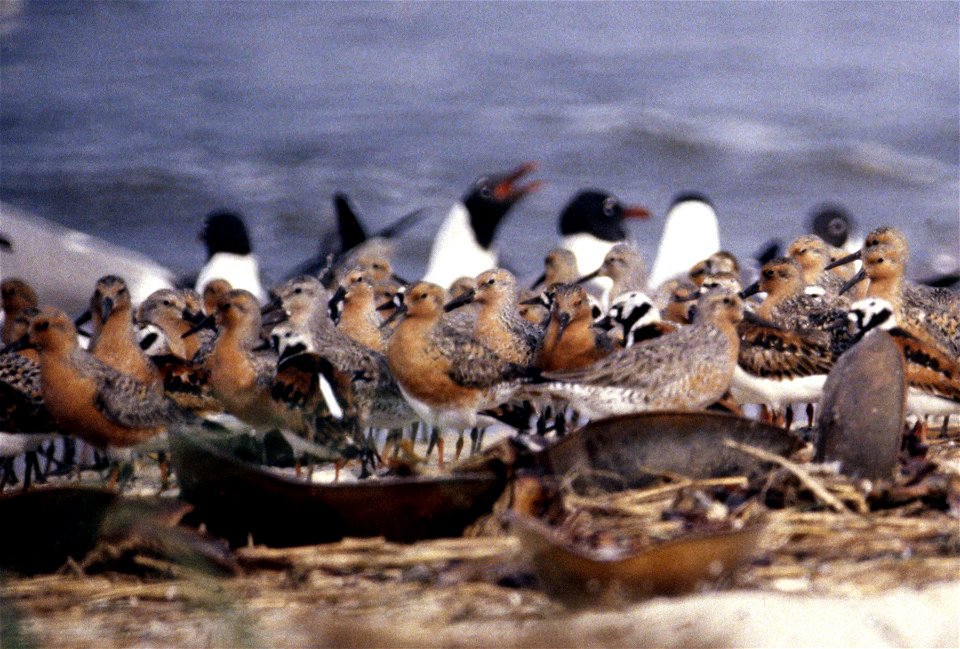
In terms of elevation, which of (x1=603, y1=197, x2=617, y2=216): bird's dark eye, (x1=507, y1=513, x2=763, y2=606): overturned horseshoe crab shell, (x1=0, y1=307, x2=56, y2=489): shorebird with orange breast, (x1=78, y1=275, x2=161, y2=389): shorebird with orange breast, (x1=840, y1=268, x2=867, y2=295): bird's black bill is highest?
(x1=603, y1=197, x2=617, y2=216): bird's dark eye

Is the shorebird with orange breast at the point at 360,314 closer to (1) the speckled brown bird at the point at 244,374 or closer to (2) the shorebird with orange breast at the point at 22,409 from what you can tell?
(1) the speckled brown bird at the point at 244,374

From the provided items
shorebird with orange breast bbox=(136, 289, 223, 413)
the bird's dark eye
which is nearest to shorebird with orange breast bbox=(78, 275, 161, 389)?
shorebird with orange breast bbox=(136, 289, 223, 413)

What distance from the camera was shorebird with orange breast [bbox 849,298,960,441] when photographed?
8234 mm

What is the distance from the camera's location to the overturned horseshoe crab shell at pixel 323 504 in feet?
18.4

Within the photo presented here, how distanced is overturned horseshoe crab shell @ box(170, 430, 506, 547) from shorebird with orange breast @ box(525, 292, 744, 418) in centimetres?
213

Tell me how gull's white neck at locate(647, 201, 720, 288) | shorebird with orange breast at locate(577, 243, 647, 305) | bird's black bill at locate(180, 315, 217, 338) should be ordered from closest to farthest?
bird's black bill at locate(180, 315, 217, 338)
shorebird with orange breast at locate(577, 243, 647, 305)
gull's white neck at locate(647, 201, 720, 288)

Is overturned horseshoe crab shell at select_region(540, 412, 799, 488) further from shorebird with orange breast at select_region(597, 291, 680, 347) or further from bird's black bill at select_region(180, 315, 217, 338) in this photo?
bird's black bill at select_region(180, 315, 217, 338)

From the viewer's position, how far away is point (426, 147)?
24.5 meters

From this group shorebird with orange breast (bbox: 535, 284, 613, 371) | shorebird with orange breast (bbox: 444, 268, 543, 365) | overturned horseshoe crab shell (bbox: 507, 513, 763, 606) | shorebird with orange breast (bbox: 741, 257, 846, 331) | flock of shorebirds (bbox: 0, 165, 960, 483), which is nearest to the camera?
overturned horseshoe crab shell (bbox: 507, 513, 763, 606)

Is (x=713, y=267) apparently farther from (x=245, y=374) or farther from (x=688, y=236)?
(x=688, y=236)

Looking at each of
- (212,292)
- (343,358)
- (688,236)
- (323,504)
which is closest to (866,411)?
(323,504)

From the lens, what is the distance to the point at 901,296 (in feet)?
32.5

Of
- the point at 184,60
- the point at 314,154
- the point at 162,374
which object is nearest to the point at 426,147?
the point at 314,154

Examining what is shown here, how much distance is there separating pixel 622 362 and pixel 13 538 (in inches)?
122
